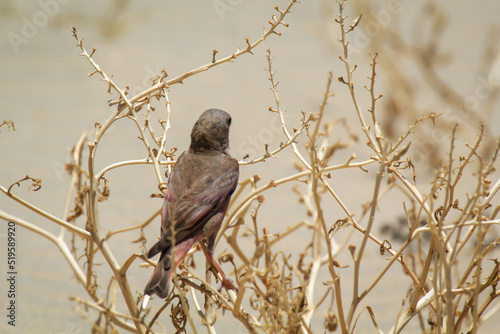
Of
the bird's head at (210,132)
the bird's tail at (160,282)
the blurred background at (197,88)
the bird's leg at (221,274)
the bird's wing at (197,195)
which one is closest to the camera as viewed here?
the bird's tail at (160,282)

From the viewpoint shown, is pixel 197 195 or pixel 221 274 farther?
pixel 197 195

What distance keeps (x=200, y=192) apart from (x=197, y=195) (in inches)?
1.3

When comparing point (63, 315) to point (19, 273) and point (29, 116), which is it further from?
point (29, 116)

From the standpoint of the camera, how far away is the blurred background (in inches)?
224

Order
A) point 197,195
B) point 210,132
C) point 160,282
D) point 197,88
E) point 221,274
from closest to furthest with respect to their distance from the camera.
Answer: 1. point 160,282
2. point 221,274
3. point 197,195
4. point 210,132
5. point 197,88

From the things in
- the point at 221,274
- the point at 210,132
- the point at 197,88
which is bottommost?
the point at 221,274

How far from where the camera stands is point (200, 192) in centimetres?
300

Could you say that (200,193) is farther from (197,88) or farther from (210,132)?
(197,88)

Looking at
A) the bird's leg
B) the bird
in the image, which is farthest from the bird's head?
the bird's leg

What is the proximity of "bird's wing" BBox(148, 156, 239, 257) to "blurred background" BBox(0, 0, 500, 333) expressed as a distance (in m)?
1.98

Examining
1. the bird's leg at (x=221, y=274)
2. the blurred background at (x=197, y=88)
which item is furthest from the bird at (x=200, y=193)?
the blurred background at (x=197, y=88)

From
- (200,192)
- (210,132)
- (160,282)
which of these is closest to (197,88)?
(210,132)

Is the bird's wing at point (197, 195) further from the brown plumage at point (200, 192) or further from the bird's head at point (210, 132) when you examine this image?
the bird's head at point (210, 132)

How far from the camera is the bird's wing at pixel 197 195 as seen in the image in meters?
2.83
